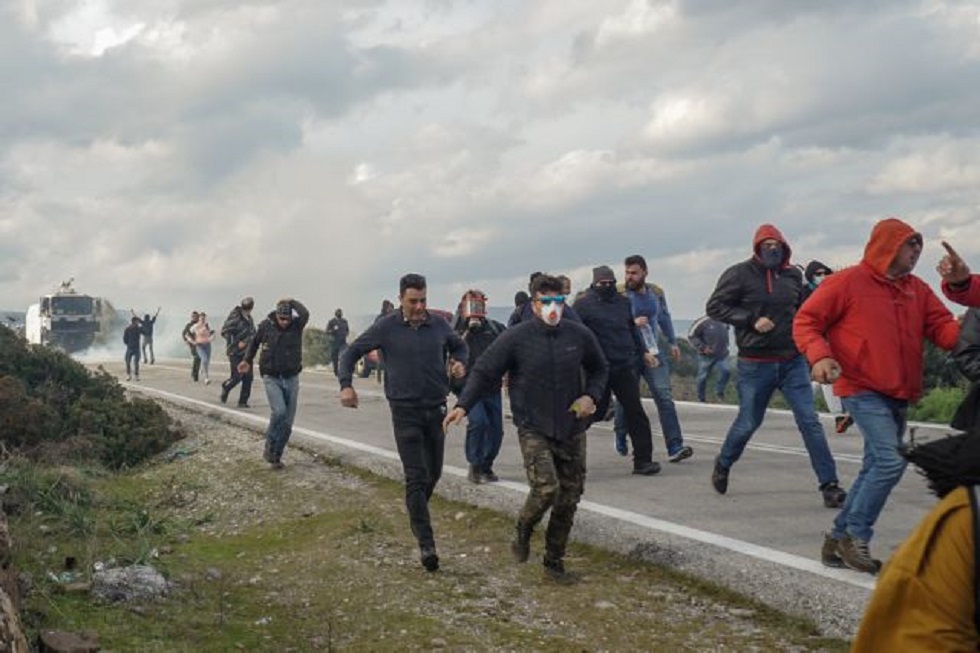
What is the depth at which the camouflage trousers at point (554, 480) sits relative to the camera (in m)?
6.38

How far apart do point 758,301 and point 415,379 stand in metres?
2.70

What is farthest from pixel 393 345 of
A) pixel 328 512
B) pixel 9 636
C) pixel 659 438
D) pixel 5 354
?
pixel 5 354

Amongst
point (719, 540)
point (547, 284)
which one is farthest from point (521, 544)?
point (547, 284)

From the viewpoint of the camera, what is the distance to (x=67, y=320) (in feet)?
133

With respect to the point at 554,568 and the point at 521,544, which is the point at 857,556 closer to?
the point at 554,568

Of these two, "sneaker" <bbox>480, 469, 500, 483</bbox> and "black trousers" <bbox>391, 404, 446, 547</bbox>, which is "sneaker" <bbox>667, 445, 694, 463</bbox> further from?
"black trousers" <bbox>391, 404, 446, 547</bbox>

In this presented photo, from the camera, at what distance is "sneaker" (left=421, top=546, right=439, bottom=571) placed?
264 inches

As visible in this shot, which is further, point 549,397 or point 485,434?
point 485,434

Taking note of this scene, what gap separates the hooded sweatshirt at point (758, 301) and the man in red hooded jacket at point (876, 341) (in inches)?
74.4

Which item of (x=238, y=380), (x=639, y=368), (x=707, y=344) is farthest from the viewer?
(x=238, y=380)

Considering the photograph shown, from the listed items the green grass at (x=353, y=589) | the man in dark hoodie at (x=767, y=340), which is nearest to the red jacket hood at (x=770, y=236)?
the man in dark hoodie at (x=767, y=340)

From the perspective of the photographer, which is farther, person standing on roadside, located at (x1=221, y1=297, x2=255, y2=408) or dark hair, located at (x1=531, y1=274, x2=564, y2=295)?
person standing on roadside, located at (x1=221, y1=297, x2=255, y2=408)

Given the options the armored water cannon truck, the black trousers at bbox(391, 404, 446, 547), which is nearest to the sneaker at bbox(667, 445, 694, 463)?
the black trousers at bbox(391, 404, 446, 547)

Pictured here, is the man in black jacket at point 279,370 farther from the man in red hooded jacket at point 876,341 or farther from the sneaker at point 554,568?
the man in red hooded jacket at point 876,341
